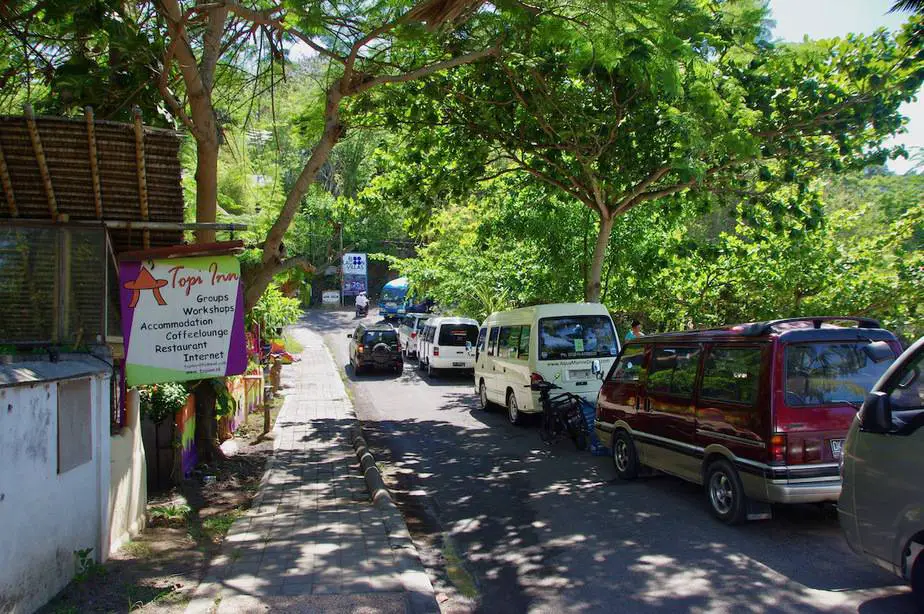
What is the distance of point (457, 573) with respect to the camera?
241 inches

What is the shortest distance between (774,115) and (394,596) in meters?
10.4

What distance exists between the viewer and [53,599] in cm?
466

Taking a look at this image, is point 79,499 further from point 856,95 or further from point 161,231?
point 856,95

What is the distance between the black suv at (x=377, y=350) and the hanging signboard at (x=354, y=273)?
24.1 m

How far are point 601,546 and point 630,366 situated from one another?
3.11 metres

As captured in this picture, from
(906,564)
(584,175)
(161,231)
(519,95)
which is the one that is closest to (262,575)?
(161,231)

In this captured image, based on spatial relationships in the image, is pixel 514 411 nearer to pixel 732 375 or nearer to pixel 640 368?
pixel 640 368

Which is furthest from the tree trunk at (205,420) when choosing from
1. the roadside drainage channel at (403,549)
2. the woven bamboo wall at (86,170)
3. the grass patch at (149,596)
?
the grass patch at (149,596)

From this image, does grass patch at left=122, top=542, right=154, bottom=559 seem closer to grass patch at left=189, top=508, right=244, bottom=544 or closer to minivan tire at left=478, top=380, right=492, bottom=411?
grass patch at left=189, top=508, right=244, bottom=544

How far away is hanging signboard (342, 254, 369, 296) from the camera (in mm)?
47844

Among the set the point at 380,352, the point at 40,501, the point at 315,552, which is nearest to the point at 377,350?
the point at 380,352

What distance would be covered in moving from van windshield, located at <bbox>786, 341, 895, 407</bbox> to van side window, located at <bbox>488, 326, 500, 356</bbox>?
8.59 meters

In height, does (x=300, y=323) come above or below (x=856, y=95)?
below

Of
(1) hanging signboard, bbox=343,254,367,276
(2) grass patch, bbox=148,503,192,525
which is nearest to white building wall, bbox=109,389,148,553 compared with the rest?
(2) grass patch, bbox=148,503,192,525
